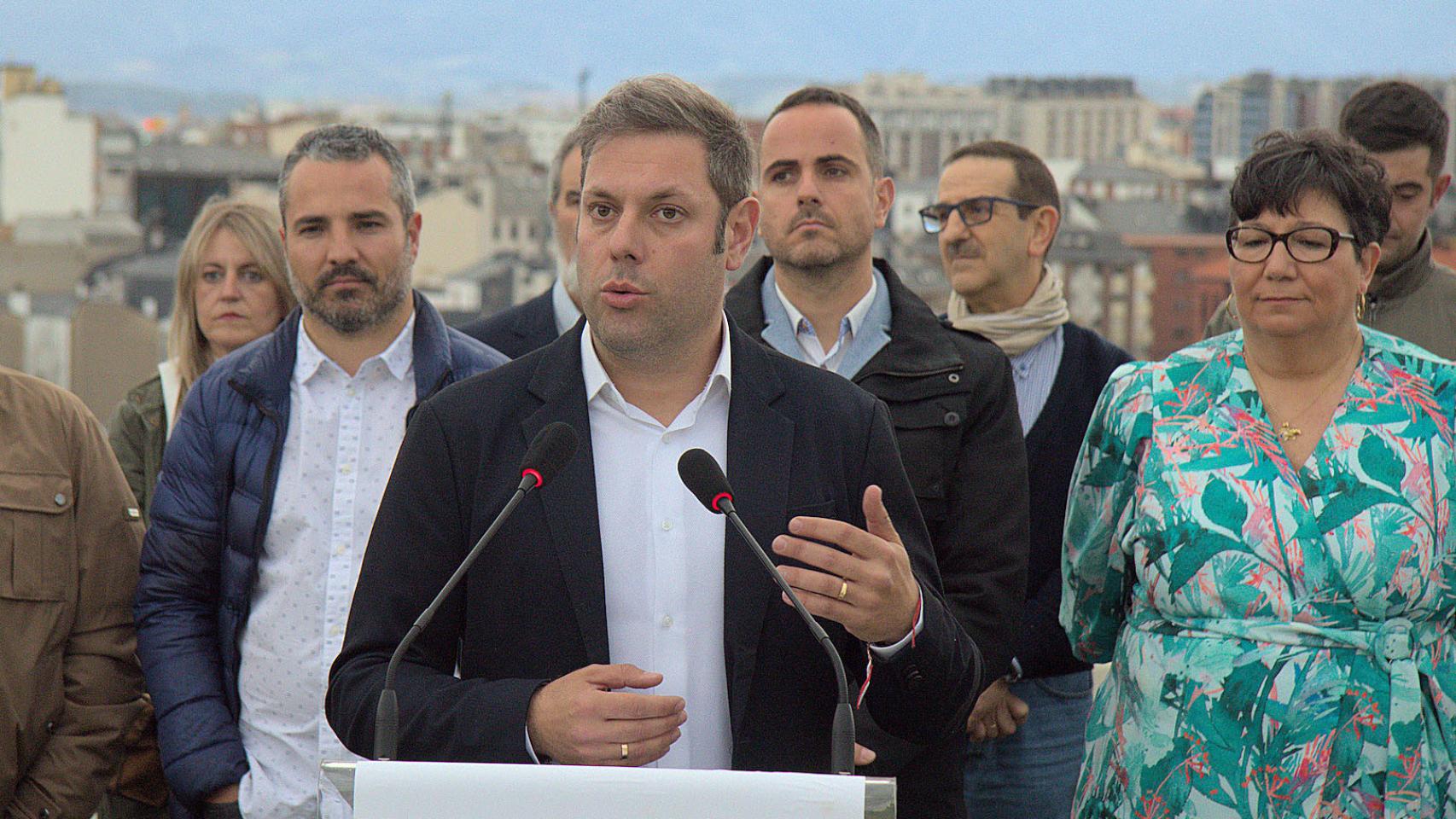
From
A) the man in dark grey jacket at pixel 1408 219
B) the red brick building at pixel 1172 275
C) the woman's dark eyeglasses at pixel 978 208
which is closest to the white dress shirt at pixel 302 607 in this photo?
the woman's dark eyeglasses at pixel 978 208

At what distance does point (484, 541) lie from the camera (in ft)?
5.69

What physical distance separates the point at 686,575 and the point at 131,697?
136 centimetres

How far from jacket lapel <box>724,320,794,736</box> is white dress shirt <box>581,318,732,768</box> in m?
0.04

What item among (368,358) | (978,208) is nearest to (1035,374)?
(978,208)

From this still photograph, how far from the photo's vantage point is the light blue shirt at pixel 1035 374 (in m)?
3.38

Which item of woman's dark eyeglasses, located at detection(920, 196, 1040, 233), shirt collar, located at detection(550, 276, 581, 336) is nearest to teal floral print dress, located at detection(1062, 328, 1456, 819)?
woman's dark eyeglasses, located at detection(920, 196, 1040, 233)

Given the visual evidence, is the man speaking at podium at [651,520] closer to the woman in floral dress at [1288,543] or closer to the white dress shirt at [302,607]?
the woman in floral dress at [1288,543]

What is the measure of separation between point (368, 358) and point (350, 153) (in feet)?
1.45

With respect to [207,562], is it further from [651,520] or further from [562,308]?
[562,308]

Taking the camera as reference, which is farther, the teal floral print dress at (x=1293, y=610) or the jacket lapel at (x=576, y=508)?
the teal floral print dress at (x=1293, y=610)

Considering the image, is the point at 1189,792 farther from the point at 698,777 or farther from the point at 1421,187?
the point at 1421,187

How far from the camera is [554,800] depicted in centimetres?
158

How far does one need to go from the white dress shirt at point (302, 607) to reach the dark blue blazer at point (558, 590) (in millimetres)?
771

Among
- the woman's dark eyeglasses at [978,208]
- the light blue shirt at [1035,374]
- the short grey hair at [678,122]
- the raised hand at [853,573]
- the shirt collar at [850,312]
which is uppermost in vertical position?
the short grey hair at [678,122]
